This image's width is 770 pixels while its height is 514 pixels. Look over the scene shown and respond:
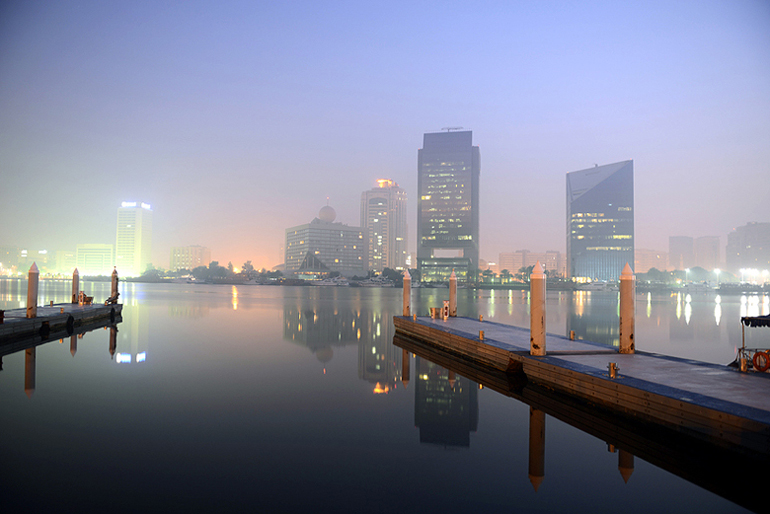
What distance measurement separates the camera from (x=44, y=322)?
3034 centimetres

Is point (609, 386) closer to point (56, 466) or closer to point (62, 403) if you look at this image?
point (56, 466)

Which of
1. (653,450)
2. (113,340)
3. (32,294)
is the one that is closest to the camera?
(653,450)

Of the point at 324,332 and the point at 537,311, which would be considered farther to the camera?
the point at 324,332

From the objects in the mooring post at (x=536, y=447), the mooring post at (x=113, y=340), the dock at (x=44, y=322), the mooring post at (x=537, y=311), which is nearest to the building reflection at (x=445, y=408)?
the mooring post at (x=536, y=447)

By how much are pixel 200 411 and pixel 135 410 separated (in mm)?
2067

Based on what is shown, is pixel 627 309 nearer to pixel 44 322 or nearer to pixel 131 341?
pixel 131 341

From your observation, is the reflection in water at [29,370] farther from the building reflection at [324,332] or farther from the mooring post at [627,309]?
the mooring post at [627,309]

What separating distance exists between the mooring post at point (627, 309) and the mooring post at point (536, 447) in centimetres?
653

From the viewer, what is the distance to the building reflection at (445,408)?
12258 millimetres

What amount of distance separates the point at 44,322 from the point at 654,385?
3614 centimetres

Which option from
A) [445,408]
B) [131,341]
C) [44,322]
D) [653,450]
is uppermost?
[44,322]

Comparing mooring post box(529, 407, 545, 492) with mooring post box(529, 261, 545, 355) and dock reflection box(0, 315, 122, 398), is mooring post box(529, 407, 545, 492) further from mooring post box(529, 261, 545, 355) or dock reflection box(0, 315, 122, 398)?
dock reflection box(0, 315, 122, 398)

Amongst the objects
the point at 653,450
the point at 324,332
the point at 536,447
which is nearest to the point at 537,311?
the point at 536,447

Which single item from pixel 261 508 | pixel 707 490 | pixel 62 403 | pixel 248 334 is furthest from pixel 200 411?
pixel 248 334
